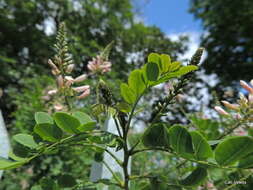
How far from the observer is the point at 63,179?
1.52 ft

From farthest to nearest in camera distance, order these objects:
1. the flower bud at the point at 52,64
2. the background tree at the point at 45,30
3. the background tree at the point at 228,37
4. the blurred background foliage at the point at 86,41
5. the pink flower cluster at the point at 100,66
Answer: the background tree at the point at 228,37, the background tree at the point at 45,30, the blurred background foliage at the point at 86,41, the pink flower cluster at the point at 100,66, the flower bud at the point at 52,64

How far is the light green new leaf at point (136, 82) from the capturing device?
370 mm

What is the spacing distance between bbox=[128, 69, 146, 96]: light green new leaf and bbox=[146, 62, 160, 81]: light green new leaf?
0.04ft

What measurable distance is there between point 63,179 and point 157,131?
0.23 meters

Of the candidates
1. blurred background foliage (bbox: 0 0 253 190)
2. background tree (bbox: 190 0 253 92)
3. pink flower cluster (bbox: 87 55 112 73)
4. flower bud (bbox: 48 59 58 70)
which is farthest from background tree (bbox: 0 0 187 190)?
flower bud (bbox: 48 59 58 70)

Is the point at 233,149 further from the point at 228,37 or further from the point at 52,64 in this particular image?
the point at 228,37

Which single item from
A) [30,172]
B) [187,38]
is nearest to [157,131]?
[30,172]

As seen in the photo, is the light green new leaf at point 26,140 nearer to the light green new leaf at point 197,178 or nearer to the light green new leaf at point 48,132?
the light green new leaf at point 48,132

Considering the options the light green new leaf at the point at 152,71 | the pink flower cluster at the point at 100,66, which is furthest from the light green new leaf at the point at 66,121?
the pink flower cluster at the point at 100,66

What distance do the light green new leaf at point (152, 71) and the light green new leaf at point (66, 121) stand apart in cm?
12

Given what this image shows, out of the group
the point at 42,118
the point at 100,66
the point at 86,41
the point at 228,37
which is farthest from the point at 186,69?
the point at 228,37

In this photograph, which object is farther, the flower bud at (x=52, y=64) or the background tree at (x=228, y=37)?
the background tree at (x=228, y=37)

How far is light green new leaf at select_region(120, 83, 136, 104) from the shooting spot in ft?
1.25

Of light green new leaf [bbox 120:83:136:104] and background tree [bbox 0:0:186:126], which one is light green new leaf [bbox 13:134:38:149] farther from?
A: background tree [bbox 0:0:186:126]
